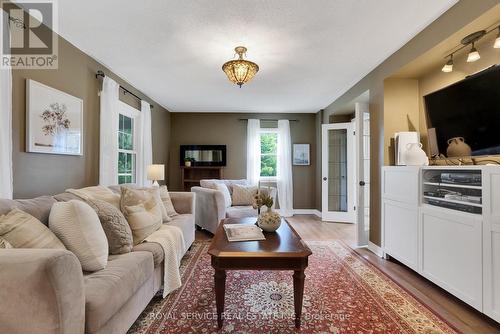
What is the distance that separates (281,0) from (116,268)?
87.8 inches

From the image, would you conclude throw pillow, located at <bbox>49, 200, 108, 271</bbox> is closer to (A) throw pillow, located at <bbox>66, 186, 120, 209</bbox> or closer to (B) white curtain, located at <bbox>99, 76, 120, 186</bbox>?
(A) throw pillow, located at <bbox>66, 186, 120, 209</bbox>

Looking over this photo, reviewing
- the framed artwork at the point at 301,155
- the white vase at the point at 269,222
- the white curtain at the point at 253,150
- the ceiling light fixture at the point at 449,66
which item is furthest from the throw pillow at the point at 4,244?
the framed artwork at the point at 301,155

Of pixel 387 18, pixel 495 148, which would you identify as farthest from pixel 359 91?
pixel 495 148

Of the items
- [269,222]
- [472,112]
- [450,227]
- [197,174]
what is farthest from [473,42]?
[197,174]

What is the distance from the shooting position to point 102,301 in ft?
4.08

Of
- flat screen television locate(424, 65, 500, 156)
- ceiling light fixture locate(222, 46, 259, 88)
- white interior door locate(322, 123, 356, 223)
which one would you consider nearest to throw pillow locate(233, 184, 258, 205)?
white interior door locate(322, 123, 356, 223)

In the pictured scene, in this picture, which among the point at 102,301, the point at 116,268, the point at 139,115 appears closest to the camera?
the point at 102,301

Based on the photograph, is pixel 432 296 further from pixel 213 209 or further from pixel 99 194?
pixel 99 194

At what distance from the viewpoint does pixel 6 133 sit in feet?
6.09

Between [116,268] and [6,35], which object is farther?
[6,35]

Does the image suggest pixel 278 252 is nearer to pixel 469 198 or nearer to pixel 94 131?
pixel 469 198

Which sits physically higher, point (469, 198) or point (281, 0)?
point (281, 0)

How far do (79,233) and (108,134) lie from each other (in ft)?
6.23

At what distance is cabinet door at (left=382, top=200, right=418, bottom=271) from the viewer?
96.1 inches
